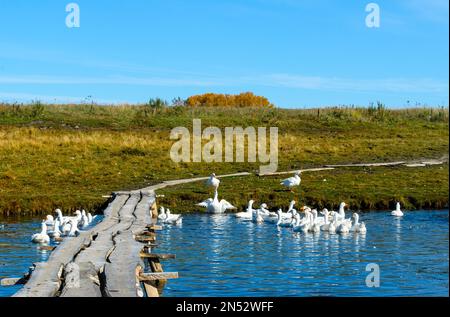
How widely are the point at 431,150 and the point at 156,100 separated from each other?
33.5m

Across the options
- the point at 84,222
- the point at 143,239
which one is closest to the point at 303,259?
the point at 143,239

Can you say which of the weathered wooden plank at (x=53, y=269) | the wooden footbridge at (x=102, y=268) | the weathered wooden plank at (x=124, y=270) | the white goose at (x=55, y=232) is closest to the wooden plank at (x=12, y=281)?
the wooden footbridge at (x=102, y=268)

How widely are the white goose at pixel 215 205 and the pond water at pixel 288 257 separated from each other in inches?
81.8

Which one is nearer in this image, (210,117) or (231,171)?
(231,171)

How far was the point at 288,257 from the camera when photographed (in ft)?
75.1

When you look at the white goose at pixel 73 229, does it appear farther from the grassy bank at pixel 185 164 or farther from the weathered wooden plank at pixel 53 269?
the grassy bank at pixel 185 164

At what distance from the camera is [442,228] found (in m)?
29.1

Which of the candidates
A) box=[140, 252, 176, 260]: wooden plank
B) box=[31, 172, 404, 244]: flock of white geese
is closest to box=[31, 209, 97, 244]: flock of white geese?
box=[31, 172, 404, 244]: flock of white geese

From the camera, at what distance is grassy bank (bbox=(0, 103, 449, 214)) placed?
37.5 metres

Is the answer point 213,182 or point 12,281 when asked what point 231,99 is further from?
point 12,281

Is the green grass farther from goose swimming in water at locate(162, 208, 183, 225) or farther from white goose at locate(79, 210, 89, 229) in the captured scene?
white goose at locate(79, 210, 89, 229)

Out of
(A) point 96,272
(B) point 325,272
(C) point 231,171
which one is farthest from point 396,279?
(C) point 231,171
